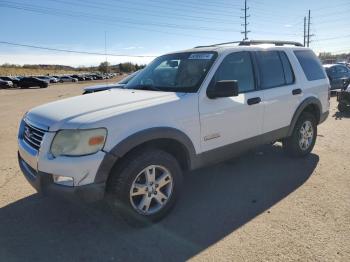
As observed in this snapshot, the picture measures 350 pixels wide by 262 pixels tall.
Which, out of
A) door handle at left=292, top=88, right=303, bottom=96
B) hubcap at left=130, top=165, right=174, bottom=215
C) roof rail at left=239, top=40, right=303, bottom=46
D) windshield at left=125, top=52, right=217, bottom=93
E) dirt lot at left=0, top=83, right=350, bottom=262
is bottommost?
dirt lot at left=0, top=83, right=350, bottom=262

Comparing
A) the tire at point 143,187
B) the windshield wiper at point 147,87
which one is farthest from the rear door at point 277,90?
the tire at point 143,187

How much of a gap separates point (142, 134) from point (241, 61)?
1944 millimetres

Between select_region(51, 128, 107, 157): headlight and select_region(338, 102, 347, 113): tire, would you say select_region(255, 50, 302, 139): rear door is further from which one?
select_region(338, 102, 347, 113): tire

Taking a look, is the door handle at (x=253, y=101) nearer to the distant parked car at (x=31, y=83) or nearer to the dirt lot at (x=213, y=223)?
the dirt lot at (x=213, y=223)

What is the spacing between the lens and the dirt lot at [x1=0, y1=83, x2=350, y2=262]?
3119 mm

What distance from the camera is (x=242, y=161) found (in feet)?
19.0

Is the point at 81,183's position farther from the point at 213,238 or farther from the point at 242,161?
the point at 242,161

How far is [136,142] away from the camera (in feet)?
10.9

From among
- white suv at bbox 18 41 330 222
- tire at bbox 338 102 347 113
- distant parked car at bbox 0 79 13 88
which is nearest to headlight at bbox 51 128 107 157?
white suv at bbox 18 41 330 222

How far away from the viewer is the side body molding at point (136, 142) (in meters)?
3.16

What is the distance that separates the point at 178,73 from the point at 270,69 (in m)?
1.47

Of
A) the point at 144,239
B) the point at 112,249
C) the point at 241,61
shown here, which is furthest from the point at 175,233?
the point at 241,61

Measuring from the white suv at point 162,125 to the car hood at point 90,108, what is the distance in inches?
0.4

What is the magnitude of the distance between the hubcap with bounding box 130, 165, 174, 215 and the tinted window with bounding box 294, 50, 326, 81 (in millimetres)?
3282
